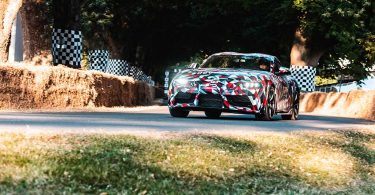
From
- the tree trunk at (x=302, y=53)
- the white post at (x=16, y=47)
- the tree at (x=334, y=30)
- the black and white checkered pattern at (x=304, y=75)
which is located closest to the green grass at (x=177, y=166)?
the tree at (x=334, y=30)

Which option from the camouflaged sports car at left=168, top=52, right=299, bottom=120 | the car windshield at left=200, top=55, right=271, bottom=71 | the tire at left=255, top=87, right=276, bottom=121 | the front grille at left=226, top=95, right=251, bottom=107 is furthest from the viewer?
the car windshield at left=200, top=55, right=271, bottom=71

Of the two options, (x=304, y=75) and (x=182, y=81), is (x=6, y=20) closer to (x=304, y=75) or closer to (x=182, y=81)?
(x=182, y=81)

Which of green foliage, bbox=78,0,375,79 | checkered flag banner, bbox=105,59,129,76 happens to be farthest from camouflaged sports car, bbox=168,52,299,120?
checkered flag banner, bbox=105,59,129,76

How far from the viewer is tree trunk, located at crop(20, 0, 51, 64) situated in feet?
77.1

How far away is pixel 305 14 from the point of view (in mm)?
40781

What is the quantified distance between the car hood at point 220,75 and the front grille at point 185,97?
11.7 inches

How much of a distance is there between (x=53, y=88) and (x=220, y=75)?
16.2 feet

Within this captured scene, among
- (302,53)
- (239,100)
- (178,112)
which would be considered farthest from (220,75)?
(302,53)

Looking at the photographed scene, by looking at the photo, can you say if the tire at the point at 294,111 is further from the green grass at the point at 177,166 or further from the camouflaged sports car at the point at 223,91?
the green grass at the point at 177,166

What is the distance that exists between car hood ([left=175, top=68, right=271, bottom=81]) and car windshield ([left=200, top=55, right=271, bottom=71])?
3.83ft

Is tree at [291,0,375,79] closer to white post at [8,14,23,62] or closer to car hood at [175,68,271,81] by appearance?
white post at [8,14,23,62]

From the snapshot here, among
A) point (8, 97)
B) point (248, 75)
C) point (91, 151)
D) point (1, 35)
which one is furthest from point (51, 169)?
point (1, 35)

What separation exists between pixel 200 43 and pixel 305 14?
8888mm

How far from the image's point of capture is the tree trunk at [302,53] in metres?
42.1
